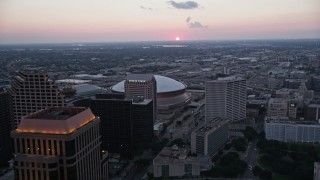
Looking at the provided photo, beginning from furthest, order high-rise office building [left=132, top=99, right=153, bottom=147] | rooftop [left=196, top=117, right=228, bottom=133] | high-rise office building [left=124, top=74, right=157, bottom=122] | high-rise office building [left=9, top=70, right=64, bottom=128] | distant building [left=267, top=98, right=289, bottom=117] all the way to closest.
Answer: distant building [left=267, top=98, right=289, bottom=117], high-rise office building [left=124, top=74, right=157, bottom=122], high-rise office building [left=132, top=99, right=153, bottom=147], rooftop [left=196, top=117, right=228, bottom=133], high-rise office building [left=9, top=70, right=64, bottom=128]

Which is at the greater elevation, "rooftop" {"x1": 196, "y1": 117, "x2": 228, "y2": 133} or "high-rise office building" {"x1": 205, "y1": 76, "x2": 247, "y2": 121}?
"high-rise office building" {"x1": 205, "y1": 76, "x2": 247, "y2": 121}

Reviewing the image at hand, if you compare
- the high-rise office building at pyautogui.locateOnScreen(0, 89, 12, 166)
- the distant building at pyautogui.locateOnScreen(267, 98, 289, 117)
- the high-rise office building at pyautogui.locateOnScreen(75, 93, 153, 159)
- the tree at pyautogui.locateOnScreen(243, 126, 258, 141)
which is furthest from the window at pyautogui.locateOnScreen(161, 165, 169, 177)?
the distant building at pyautogui.locateOnScreen(267, 98, 289, 117)

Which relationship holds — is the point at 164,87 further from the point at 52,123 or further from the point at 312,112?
the point at 52,123

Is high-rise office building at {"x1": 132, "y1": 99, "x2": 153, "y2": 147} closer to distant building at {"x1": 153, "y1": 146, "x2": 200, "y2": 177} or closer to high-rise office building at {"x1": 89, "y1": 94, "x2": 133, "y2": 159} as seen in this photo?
high-rise office building at {"x1": 89, "y1": 94, "x2": 133, "y2": 159}

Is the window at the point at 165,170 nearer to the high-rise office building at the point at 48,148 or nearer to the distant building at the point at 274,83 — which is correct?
the high-rise office building at the point at 48,148

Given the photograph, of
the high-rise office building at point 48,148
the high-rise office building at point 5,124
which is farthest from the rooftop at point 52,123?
the high-rise office building at point 5,124

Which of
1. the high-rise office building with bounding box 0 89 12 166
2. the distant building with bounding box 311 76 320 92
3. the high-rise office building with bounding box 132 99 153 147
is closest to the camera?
the high-rise office building with bounding box 0 89 12 166

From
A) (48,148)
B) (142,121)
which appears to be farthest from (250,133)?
(48,148)
